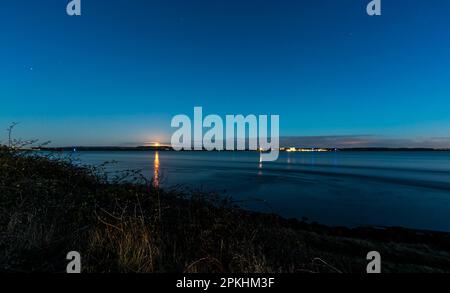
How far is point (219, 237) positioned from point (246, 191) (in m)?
23.1

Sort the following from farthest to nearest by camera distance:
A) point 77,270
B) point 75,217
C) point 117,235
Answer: point 75,217, point 117,235, point 77,270

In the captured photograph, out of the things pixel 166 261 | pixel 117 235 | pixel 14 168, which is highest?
pixel 14 168

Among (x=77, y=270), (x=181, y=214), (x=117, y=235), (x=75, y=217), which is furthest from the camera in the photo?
(x=181, y=214)

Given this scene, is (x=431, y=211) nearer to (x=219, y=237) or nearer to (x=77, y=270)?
(x=219, y=237)

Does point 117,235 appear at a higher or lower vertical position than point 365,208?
higher

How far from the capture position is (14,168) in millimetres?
7434
